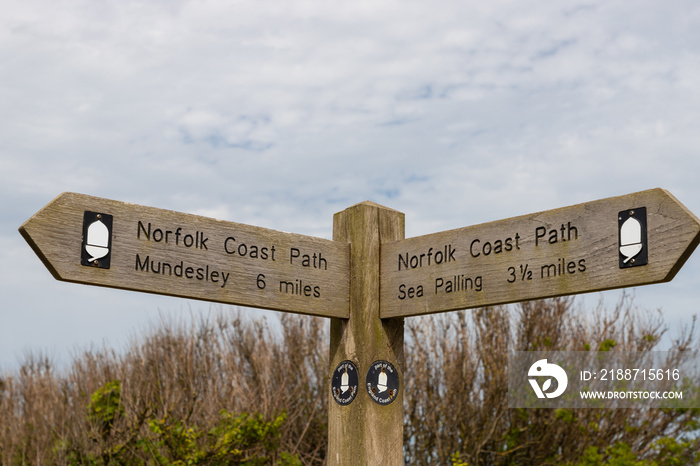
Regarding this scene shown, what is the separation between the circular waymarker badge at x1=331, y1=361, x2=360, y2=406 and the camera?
330 cm

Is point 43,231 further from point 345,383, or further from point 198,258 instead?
point 345,383

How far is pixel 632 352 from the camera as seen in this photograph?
12.2 meters

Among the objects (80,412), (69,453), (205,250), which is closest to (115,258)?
(205,250)

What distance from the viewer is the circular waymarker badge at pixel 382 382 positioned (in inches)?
129

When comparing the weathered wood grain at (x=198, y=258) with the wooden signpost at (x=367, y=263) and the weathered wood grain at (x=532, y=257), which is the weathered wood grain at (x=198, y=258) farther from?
the weathered wood grain at (x=532, y=257)

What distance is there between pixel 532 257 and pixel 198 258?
1.25 meters

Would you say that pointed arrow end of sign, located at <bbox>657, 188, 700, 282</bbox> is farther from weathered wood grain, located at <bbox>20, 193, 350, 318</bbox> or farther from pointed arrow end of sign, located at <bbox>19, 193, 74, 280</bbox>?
pointed arrow end of sign, located at <bbox>19, 193, 74, 280</bbox>

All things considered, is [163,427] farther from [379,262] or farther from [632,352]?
[632,352]

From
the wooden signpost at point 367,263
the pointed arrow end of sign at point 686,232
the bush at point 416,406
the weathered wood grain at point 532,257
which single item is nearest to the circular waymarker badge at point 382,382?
the wooden signpost at point 367,263

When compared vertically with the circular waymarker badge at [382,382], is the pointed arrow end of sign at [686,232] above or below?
above

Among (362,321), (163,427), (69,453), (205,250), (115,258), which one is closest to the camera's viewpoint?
(115,258)

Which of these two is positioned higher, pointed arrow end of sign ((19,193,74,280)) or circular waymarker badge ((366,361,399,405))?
pointed arrow end of sign ((19,193,74,280))

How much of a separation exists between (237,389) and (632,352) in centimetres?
612

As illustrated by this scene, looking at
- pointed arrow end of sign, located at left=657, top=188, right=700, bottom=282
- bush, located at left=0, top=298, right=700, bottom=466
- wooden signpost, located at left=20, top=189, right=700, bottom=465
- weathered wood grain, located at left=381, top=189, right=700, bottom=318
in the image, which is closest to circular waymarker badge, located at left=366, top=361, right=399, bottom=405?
wooden signpost, located at left=20, top=189, right=700, bottom=465
